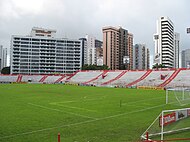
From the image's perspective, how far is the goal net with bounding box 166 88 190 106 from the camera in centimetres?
3187

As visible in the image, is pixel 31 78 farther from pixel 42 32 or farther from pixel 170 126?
pixel 170 126

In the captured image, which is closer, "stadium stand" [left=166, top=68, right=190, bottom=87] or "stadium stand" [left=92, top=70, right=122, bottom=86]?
"stadium stand" [left=166, top=68, right=190, bottom=87]

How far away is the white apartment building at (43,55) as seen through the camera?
161 m

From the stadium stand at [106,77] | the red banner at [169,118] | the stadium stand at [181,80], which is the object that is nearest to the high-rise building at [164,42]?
the stadium stand at [106,77]

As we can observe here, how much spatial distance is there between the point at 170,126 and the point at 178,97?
20161 millimetres

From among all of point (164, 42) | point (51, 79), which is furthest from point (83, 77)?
point (164, 42)

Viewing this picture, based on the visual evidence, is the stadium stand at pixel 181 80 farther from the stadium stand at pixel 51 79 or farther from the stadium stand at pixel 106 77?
the stadium stand at pixel 51 79

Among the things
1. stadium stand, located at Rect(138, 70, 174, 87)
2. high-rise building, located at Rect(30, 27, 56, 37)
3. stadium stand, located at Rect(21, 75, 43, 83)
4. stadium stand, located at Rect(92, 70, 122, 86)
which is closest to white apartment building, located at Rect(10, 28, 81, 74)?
high-rise building, located at Rect(30, 27, 56, 37)

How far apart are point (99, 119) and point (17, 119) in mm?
6866

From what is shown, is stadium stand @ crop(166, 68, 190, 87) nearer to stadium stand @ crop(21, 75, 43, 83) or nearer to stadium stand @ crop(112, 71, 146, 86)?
stadium stand @ crop(112, 71, 146, 86)

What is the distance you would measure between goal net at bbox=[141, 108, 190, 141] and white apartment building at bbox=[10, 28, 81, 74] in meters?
154

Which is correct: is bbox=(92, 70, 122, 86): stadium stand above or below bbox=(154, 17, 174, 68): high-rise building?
below

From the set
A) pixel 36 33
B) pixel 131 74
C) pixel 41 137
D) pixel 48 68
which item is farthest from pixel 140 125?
pixel 36 33

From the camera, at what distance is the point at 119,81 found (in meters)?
82.8
